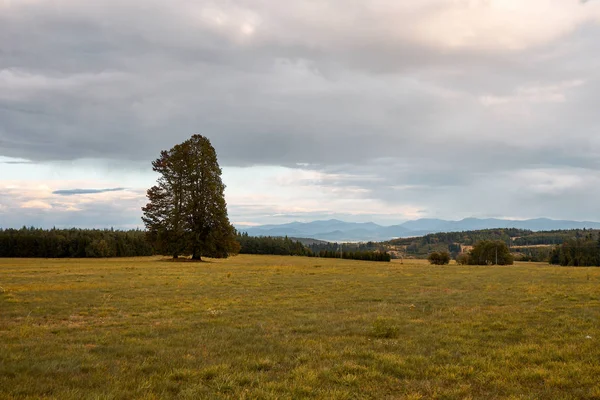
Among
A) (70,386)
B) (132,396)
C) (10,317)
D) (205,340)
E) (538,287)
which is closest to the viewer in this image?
(132,396)

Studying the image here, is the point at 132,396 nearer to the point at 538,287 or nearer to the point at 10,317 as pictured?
the point at 10,317

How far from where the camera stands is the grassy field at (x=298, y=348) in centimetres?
771

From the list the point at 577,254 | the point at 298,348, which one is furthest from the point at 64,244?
the point at 577,254

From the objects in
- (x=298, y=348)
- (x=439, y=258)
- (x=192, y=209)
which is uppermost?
(x=192, y=209)

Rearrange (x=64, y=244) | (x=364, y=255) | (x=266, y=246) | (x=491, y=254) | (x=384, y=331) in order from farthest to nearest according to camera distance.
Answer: (x=266, y=246)
(x=364, y=255)
(x=491, y=254)
(x=64, y=244)
(x=384, y=331)

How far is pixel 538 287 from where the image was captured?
82.3 feet

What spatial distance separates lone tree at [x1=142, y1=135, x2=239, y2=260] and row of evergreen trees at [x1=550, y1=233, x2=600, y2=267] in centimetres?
8520

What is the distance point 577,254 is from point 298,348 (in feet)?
383

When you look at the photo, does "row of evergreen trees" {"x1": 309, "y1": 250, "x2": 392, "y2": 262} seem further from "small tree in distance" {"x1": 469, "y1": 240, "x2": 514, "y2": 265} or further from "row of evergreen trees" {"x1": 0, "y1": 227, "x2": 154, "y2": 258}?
"row of evergreen trees" {"x1": 0, "y1": 227, "x2": 154, "y2": 258}

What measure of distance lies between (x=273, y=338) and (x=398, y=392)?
5052mm

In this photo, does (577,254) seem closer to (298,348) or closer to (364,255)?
(364,255)

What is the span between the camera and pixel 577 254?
103562mm

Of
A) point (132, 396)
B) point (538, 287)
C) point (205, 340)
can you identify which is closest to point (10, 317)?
point (205, 340)

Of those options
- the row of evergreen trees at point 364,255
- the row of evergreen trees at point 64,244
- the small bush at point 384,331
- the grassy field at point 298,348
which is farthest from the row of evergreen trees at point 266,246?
the small bush at point 384,331
